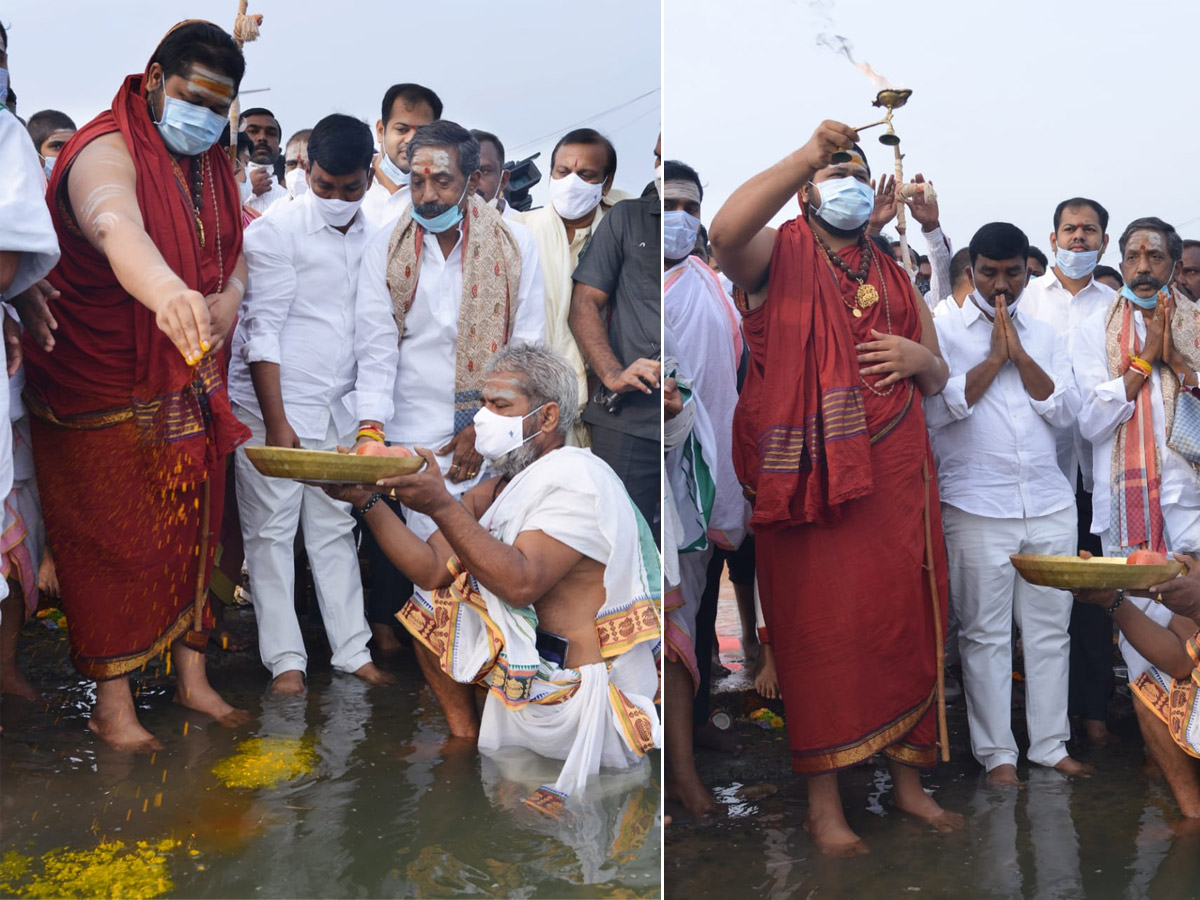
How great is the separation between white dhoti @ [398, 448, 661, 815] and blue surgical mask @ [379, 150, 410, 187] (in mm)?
1415

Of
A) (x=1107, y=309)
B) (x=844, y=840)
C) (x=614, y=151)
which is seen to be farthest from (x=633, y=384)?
(x=1107, y=309)

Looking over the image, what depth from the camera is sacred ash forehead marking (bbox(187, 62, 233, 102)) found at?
3568mm

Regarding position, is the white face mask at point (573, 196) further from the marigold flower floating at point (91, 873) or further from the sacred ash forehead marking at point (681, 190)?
the marigold flower floating at point (91, 873)

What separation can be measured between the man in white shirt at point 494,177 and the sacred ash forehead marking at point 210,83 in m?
0.78

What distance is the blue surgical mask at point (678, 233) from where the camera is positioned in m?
3.96

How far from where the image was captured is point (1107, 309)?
4.58m

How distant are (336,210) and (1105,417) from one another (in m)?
2.89

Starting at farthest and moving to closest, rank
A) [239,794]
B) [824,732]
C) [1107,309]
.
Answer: [1107,309] < [824,732] < [239,794]

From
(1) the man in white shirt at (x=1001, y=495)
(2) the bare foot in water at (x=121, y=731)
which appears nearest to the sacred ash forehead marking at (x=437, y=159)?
(1) the man in white shirt at (x=1001, y=495)

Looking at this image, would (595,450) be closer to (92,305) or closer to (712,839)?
(712,839)

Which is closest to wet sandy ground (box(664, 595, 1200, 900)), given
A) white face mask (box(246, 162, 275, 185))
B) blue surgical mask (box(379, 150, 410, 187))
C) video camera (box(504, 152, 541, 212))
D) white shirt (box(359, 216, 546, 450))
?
white shirt (box(359, 216, 546, 450))

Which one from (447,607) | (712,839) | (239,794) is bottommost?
(712,839)

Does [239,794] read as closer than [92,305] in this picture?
Yes

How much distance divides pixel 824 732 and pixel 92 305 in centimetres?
250
